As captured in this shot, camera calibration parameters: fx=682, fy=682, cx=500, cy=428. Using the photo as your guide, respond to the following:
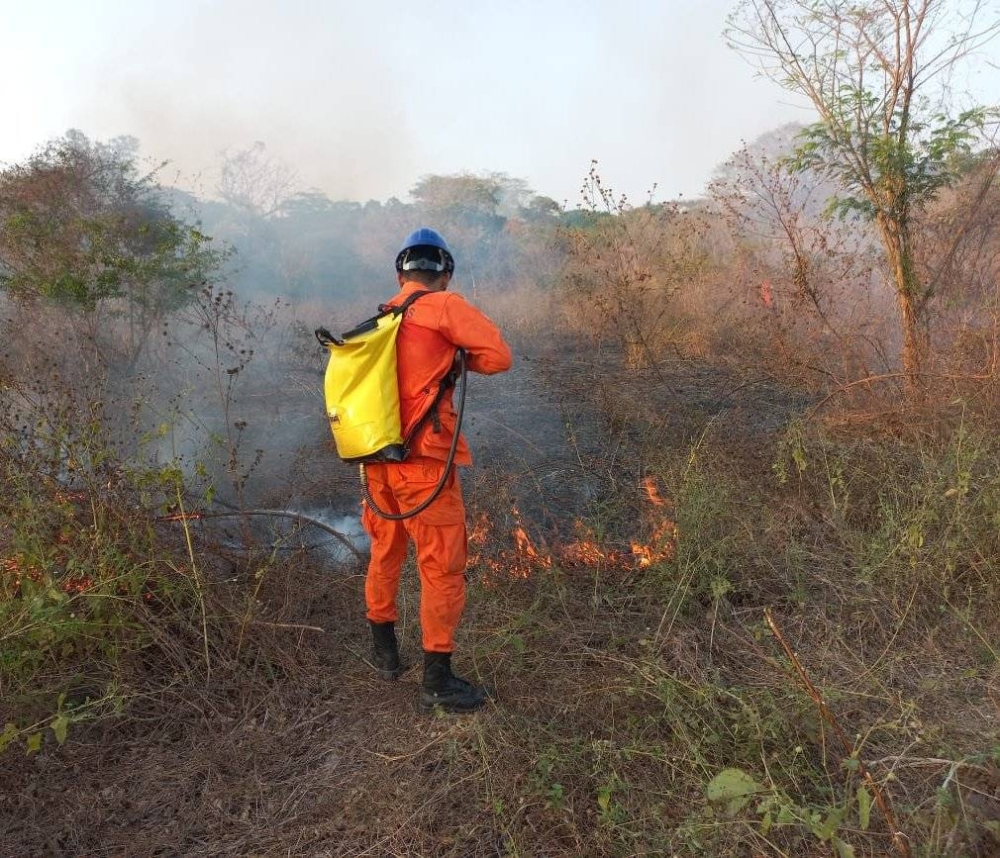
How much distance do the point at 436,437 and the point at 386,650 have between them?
1045 millimetres

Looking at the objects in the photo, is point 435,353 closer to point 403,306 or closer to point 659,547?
point 403,306

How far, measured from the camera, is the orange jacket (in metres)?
2.64

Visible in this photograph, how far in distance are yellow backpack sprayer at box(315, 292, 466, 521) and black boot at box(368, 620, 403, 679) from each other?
60cm

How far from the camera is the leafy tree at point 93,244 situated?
24.4ft

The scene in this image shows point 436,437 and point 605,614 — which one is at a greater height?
point 436,437

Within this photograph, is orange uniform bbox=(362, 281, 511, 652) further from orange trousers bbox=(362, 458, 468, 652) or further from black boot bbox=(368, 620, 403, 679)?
black boot bbox=(368, 620, 403, 679)

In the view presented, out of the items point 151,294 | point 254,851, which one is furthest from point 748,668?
point 151,294

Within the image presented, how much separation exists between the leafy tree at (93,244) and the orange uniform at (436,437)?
5.31m

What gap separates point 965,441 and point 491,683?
2.95 meters

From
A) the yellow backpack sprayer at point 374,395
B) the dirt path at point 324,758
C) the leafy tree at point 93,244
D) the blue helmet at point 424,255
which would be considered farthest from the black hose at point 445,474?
the leafy tree at point 93,244

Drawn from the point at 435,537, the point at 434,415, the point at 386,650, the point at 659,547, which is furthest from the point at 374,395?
the point at 659,547

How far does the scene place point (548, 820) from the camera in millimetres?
2121

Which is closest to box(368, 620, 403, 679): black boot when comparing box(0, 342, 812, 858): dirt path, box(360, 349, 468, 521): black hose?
box(0, 342, 812, 858): dirt path

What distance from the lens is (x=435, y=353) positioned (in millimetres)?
2703
